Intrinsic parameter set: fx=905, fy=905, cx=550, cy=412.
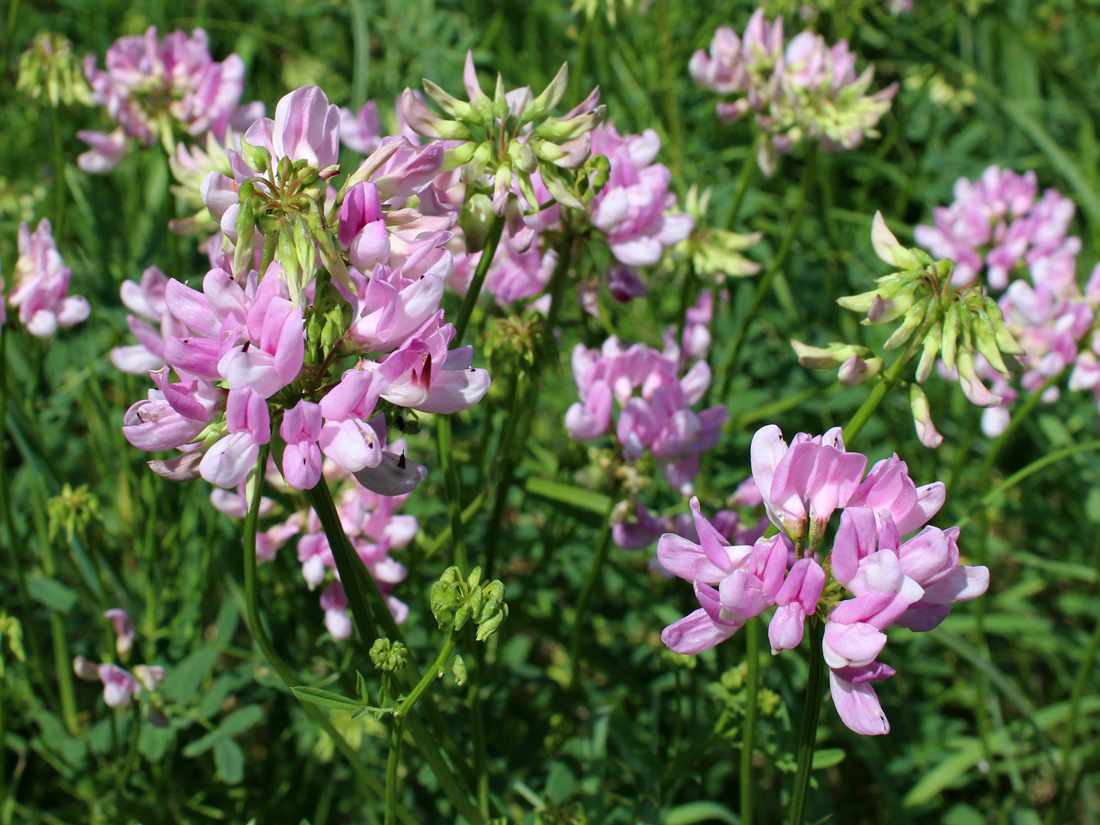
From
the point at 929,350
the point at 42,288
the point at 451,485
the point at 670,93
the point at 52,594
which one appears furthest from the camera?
the point at 670,93

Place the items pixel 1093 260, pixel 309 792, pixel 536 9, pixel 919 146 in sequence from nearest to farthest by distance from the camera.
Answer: pixel 309 792 → pixel 1093 260 → pixel 536 9 → pixel 919 146

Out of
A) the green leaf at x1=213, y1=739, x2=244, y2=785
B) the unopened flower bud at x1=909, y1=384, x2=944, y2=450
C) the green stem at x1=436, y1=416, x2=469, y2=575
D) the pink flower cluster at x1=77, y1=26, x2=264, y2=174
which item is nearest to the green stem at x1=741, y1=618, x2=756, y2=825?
the unopened flower bud at x1=909, y1=384, x2=944, y2=450

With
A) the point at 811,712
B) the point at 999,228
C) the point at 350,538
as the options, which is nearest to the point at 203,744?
the point at 350,538

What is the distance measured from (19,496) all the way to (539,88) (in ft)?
7.30

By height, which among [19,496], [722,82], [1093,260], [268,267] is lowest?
[1093,260]

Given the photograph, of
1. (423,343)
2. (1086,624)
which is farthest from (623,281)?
(1086,624)

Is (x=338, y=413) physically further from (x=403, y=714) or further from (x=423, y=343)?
(x=403, y=714)

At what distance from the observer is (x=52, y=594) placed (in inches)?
78.6

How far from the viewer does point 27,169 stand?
3.42 metres

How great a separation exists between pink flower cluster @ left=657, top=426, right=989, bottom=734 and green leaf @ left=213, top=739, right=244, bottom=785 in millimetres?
1092

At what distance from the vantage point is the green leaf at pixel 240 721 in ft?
6.14

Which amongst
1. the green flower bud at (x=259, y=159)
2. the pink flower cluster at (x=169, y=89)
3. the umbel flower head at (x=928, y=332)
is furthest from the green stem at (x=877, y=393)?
the pink flower cluster at (x=169, y=89)

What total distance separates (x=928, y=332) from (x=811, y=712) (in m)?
0.55

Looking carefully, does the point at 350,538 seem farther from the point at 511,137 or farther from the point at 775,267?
the point at 775,267
